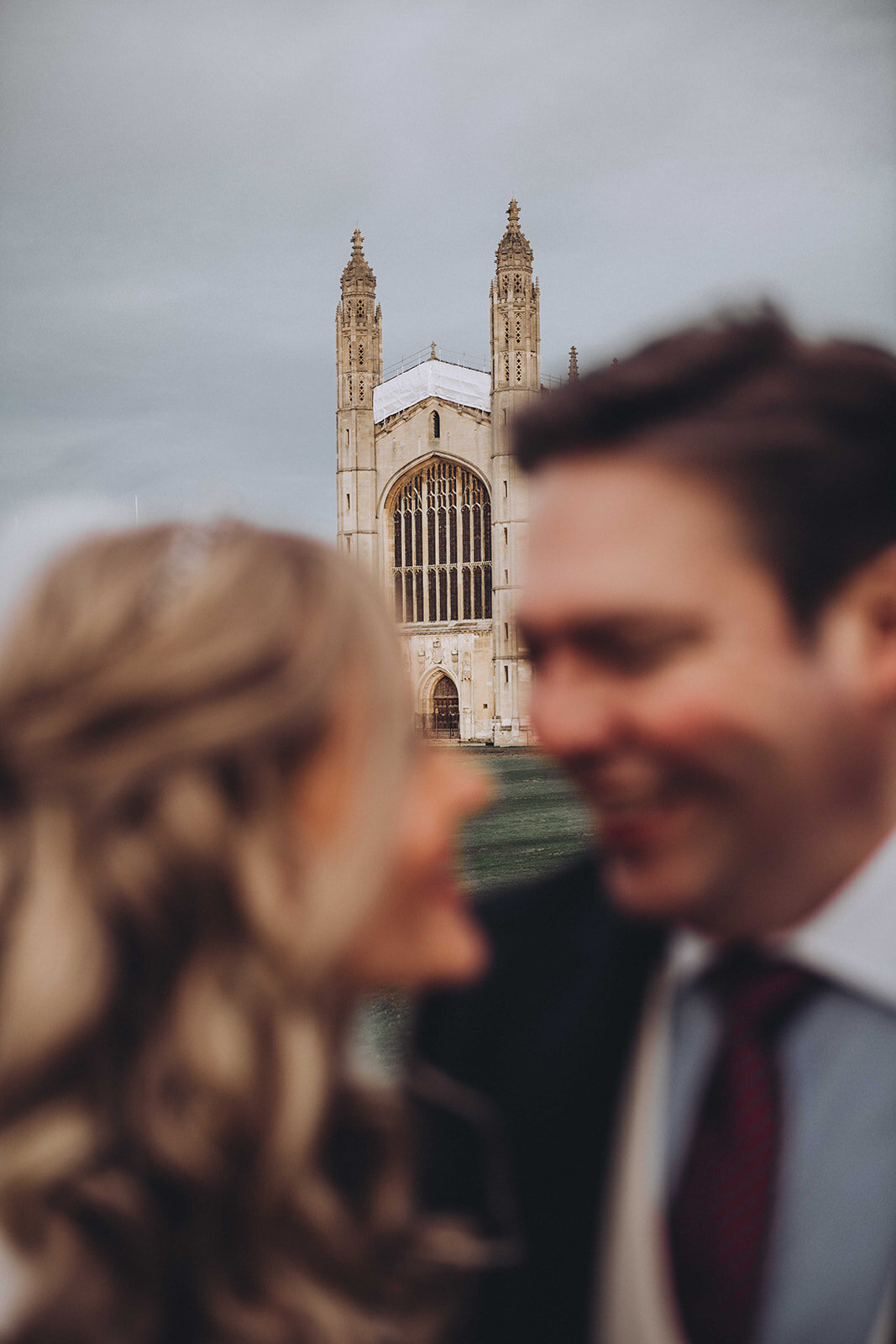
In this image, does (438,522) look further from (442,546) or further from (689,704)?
A: (689,704)

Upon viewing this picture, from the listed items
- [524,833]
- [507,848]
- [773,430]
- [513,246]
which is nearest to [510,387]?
[513,246]

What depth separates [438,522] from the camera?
3409 cm

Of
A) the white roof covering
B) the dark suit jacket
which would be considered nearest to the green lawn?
the dark suit jacket

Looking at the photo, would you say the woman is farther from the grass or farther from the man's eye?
the grass

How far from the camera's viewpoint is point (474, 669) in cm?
3291

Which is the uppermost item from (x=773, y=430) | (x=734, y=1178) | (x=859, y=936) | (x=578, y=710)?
(x=773, y=430)

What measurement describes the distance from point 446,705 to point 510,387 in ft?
36.8

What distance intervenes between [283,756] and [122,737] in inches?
5.2

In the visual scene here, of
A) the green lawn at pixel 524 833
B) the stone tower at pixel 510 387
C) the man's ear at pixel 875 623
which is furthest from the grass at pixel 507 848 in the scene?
the stone tower at pixel 510 387

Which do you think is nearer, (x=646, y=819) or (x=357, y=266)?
(x=646, y=819)

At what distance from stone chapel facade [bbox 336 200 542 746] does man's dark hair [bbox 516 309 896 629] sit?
1193 inches

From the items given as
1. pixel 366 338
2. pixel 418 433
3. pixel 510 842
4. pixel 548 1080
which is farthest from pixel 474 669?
pixel 548 1080

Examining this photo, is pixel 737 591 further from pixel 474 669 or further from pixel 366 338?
pixel 366 338

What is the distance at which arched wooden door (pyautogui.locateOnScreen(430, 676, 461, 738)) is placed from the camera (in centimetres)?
3369
